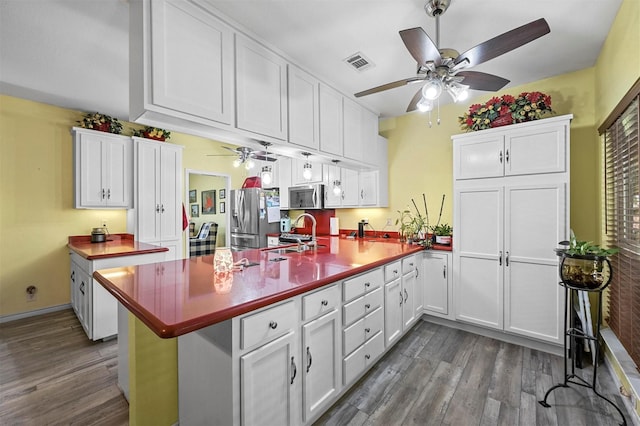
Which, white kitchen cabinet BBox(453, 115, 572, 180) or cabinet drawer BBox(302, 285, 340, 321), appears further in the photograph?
white kitchen cabinet BBox(453, 115, 572, 180)

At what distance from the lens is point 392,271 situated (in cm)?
253

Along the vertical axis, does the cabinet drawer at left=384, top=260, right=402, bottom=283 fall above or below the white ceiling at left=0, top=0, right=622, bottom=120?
below

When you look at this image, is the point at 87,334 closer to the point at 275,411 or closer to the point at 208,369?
the point at 208,369

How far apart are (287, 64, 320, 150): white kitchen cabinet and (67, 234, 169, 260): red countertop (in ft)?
6.51

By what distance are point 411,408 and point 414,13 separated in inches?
108

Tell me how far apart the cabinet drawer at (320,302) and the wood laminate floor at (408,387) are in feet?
2.39

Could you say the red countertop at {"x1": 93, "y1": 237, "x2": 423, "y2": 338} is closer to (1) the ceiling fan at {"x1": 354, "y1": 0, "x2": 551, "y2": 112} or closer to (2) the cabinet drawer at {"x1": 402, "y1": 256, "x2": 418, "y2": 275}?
(2) the cabinet drawer at {"x1": 402, "y1": 256, "x2": 418, "y2": 275}

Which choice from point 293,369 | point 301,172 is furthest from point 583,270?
point 301,172

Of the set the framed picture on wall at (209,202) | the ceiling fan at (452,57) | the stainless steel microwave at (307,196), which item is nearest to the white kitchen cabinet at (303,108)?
the ceiling fan at (452,57)

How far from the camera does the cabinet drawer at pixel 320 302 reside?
5.17ft

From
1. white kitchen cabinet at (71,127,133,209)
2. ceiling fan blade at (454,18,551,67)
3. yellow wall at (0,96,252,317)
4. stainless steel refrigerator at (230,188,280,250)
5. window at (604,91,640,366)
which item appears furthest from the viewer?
stainless steel refrigerator at (230,188,280,250)

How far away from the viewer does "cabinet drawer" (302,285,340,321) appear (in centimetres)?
158

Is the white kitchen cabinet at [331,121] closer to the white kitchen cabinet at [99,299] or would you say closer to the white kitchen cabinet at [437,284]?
the white kitchen cabinet at [437,284]

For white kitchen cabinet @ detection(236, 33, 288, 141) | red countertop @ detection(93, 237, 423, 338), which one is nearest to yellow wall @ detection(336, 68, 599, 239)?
red countertop @ detection(93, 237, 423, 338)
